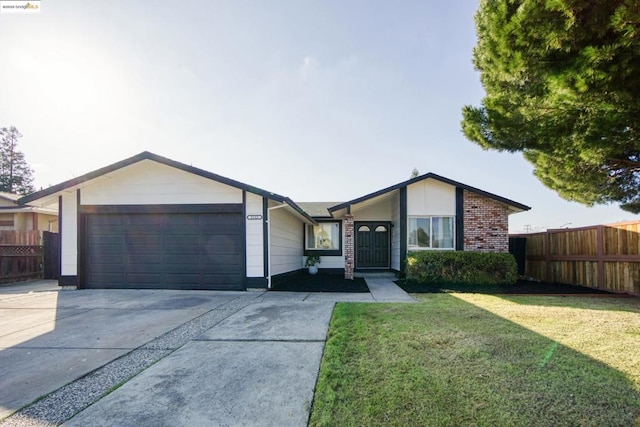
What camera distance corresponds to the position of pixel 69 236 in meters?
9.56

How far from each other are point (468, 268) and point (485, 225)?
2.04 m

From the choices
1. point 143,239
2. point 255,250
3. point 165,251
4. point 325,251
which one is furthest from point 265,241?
point 325,251

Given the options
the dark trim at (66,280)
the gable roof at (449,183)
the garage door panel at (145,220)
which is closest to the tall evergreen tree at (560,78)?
the gable roof at (449,183)

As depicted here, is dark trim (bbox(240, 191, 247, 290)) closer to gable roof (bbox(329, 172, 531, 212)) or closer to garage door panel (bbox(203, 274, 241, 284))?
garage door panel (bbox(203, 274, 241, 284))

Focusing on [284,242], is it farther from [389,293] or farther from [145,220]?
[145,220]

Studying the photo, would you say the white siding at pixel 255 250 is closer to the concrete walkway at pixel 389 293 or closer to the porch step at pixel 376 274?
the concrete walkway at pixel 389 293

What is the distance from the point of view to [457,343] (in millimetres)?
4133

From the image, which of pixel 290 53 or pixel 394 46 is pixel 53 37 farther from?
pixel 394 46

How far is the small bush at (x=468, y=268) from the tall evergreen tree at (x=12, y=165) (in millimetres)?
51226

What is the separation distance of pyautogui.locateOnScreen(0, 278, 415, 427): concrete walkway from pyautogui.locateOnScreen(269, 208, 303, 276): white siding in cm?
301

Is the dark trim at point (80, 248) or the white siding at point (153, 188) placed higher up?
the white siding at point (153, 188)

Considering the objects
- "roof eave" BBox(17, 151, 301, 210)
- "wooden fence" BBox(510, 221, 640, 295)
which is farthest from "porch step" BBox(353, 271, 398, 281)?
"roof eave" BBox(17, 151, 301, 210)

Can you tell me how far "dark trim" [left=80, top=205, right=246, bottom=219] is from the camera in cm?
917

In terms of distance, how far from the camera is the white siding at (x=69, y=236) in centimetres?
951
